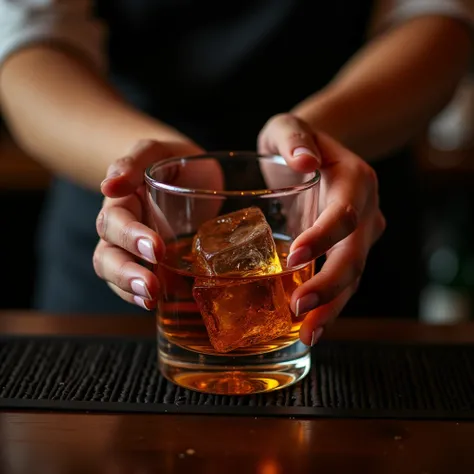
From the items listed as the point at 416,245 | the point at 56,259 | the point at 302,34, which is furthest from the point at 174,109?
the point at 416,245

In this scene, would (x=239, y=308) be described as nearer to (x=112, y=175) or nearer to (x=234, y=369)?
(x=234, y=369)

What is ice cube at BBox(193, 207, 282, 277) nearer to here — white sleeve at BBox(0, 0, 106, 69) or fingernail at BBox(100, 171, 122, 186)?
fingernail at BBox(100, 171, 122, 186)

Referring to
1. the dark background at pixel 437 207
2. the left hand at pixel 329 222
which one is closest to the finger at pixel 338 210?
the left hand at pixel 329 222

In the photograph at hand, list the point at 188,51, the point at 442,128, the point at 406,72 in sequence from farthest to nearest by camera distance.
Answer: the point at 442,128 → the point at 188,51 → the point at 406,72

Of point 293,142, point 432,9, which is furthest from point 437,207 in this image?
point 293,142

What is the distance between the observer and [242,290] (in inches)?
30.2

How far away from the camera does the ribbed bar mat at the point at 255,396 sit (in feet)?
2.64

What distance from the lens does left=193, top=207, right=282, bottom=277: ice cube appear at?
2.55 ft

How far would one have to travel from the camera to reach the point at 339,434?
76 cm

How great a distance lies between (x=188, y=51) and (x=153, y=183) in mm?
669

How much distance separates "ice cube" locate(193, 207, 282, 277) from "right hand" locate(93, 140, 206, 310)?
5cm

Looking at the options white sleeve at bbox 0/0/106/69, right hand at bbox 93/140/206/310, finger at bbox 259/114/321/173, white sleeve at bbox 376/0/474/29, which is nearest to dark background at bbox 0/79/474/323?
white sleeve at bbox 376/0/474/29

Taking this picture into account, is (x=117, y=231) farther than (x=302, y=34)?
No

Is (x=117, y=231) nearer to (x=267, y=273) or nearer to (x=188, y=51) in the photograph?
(x=267, y=273)
